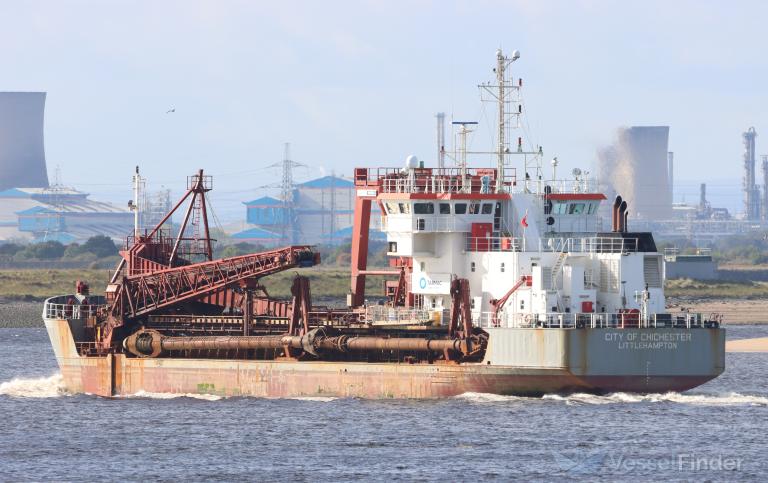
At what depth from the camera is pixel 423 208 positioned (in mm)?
56406

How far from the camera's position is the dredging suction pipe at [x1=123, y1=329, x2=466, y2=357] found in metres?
53.7

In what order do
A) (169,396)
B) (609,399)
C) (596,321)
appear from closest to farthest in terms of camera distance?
(609,399) → (596,321) → (169,396)

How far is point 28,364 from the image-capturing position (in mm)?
75875

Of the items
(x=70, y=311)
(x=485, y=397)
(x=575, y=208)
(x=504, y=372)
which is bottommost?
(x=485, y=397)

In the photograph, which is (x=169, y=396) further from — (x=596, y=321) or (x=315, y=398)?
(x=596, y=321)

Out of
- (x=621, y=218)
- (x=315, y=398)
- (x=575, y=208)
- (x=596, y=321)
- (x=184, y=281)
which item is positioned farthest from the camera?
(x=184, y=281)

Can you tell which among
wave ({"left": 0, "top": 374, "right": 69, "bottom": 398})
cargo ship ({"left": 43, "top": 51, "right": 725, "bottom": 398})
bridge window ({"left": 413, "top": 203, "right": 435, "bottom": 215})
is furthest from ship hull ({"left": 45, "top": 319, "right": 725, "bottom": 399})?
wave ({"left": 0, "top": 374, "right": 69, "bottom": 398})

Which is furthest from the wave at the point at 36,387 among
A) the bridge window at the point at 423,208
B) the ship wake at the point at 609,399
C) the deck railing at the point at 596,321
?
the deck railing at the point at 596,321

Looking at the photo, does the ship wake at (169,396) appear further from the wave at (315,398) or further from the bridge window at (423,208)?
the bridge window at (423,208)

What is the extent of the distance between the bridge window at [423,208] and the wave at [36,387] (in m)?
15.8

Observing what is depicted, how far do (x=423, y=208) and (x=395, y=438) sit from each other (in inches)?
453

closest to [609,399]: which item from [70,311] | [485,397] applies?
[485,397]

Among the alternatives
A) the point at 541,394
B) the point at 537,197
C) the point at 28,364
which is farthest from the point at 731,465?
the point at 28,364

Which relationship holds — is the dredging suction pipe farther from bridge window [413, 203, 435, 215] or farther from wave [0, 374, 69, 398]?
bridge window [413, 203, 435, 215]
